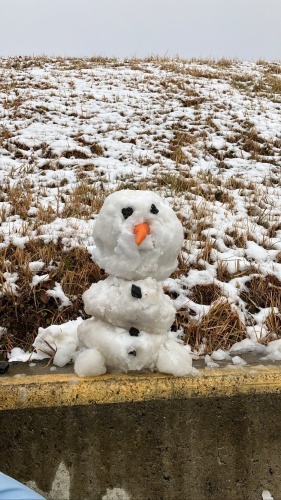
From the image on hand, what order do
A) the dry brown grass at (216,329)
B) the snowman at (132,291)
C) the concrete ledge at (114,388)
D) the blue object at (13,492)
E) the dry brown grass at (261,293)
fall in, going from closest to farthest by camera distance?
the blue object at (13,492), the snowman at (132,291), the concrete ledge at (114,388), the dry brown grass at (216,329), the dry brown grass at (261,293)

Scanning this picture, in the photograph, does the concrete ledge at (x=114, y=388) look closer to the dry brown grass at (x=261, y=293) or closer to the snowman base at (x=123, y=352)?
the snowman base at (x=123, y=352)

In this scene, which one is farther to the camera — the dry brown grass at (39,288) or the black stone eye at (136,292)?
the dry brown grass at (39,288)

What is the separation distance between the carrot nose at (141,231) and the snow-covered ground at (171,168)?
3.47 feet

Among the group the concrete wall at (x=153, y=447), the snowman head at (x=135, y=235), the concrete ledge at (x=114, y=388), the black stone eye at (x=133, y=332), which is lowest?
the concrete wall at (x=153, y=447)

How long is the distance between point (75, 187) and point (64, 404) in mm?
3201

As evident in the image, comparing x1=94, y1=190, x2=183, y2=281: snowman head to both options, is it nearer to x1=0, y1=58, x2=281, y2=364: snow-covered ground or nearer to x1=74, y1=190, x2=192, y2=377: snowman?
x1=74, y1=190, x2=192, y2=377: snowman

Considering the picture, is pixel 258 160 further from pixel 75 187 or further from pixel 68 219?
pixel 68 219

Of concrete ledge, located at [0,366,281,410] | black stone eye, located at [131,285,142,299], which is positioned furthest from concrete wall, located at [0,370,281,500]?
black stone eye, located at [131,285,142,299]

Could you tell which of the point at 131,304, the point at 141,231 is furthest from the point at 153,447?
the point at 141,231

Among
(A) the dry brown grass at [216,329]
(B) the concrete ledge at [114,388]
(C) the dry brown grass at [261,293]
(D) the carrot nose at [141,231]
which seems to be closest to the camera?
(D) the carrot nose at [141,231]

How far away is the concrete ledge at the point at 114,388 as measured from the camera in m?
1.81

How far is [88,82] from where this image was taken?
9453 mm

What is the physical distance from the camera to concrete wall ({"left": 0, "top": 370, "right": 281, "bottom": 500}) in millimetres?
1821

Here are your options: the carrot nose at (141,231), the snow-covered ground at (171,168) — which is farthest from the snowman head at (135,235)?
the snow-covered ground at (171,168)
